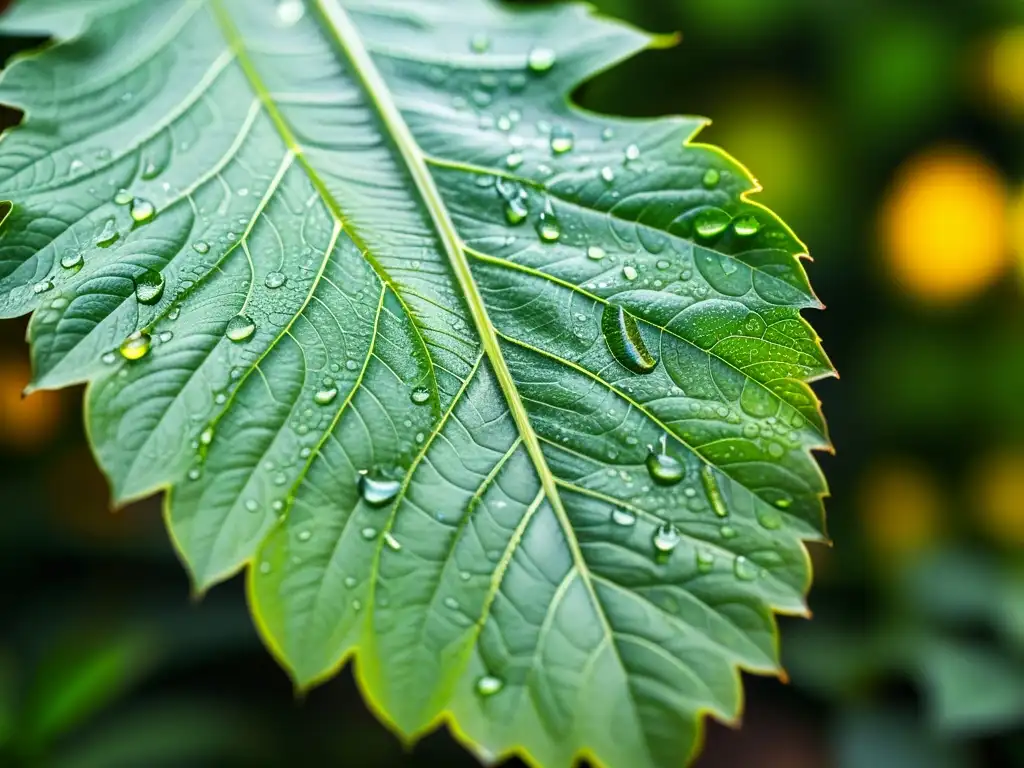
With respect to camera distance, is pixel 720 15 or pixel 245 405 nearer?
pixel 245 405

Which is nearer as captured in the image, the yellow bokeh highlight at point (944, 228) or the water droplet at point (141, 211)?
the water droplet at point (141, 211)

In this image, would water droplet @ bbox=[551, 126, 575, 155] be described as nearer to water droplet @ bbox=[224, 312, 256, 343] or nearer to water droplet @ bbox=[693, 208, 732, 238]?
water droplet @ bbox=[693, 208, 732, 238]

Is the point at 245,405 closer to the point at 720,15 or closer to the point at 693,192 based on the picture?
the point at 693,192

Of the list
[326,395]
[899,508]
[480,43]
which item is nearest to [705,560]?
[326,395]

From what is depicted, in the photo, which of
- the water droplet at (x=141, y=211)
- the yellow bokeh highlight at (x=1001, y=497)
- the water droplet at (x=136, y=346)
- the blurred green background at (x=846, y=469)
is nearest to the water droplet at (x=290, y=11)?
the water droplet at (x=141, y=211)

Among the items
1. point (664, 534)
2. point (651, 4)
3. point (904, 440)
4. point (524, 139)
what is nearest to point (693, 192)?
point (524, 139)

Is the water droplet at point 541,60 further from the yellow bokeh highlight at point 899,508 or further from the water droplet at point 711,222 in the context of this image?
the yellow bokeh highlight at point 899,508
